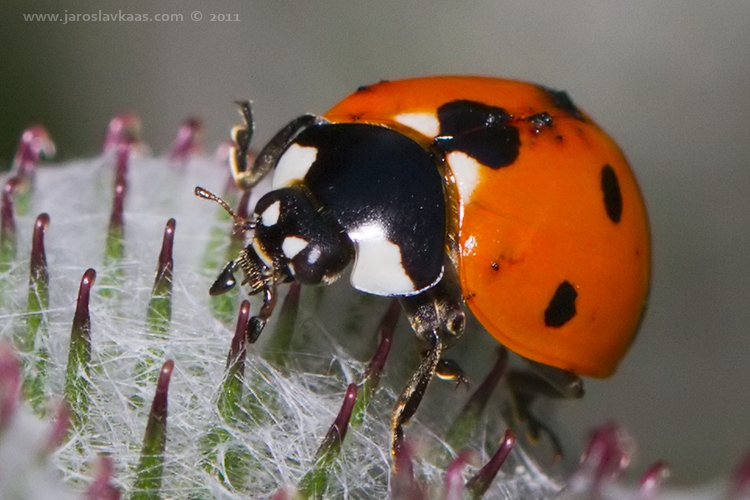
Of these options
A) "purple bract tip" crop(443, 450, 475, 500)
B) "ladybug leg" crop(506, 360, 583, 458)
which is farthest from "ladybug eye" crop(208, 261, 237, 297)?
"ladybug leg" crop(506, 360, 583, 458)

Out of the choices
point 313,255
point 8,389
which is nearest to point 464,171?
point 313,255

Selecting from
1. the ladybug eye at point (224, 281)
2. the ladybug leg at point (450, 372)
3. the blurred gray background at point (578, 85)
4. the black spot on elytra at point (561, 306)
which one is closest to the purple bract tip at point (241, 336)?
the ladybug eye at point (224, 281)

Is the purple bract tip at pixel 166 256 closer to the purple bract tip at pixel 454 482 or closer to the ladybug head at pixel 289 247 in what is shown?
the ladybug head at pixel 289 247

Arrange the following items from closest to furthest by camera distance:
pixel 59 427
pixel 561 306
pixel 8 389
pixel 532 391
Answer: pixel 8 389 < pixel 59 427 < pixel 561 306 < pixel 532 391

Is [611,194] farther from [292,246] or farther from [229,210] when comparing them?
[229,210]

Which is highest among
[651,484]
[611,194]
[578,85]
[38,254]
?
[578,85]
